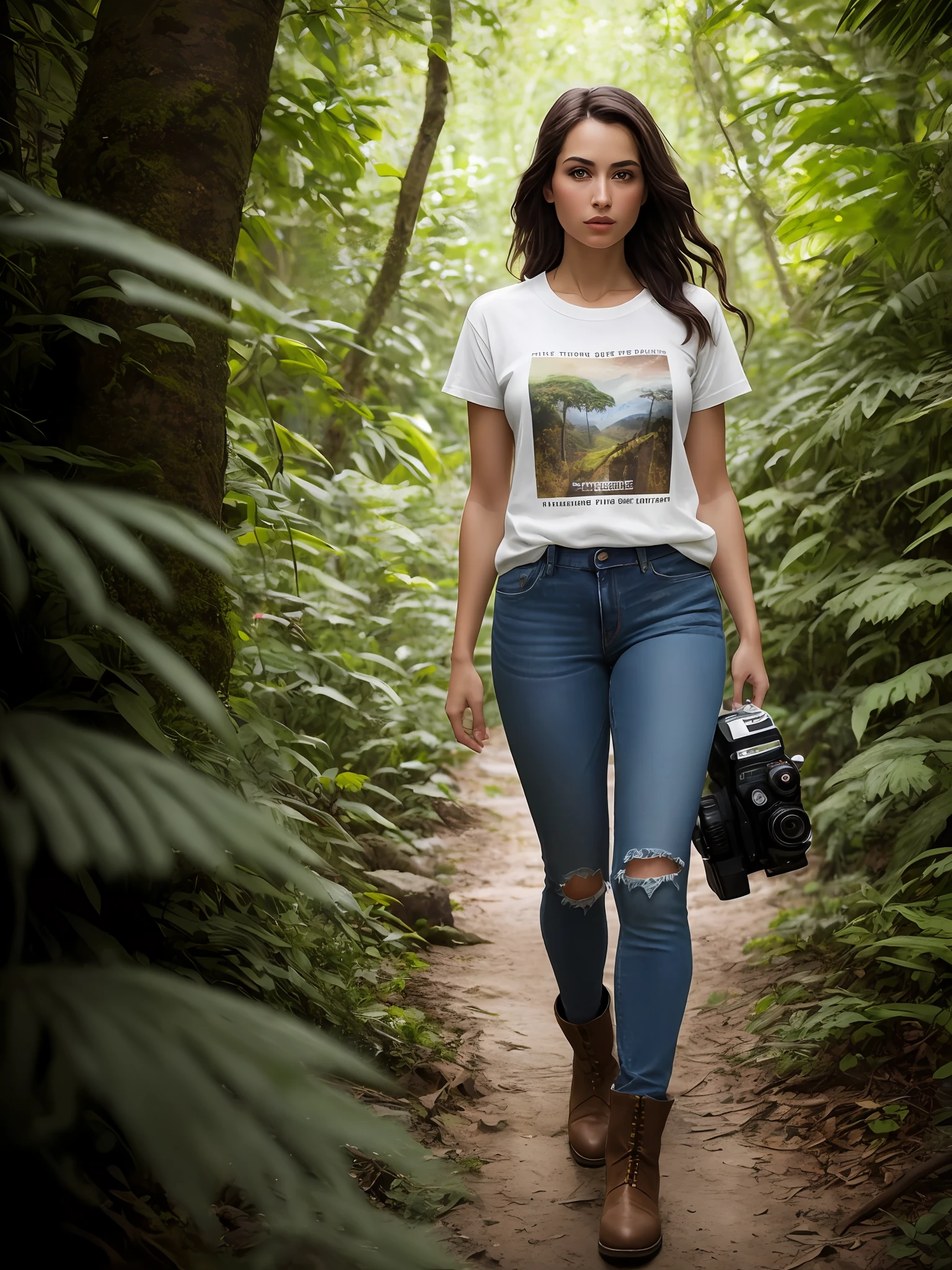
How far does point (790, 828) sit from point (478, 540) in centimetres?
88

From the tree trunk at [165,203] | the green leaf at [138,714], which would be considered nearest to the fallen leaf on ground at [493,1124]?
the tree trunk at [165,203]

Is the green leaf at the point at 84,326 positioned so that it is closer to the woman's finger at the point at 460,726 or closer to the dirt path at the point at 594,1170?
the woman's finger at the point at 460,726

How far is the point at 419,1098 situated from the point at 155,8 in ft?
7.52

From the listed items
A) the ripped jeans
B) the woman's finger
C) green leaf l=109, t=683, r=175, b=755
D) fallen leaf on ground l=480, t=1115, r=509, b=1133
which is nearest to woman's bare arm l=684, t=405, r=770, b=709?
the ripped jeans

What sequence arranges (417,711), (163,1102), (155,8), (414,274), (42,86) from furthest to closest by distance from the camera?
(414,274) → (417,711) → (42,86) → (155,8) → (163,1102)

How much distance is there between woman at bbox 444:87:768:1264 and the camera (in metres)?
1.91

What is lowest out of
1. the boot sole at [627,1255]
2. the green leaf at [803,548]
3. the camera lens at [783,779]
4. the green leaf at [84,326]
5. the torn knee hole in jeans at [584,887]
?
the boot sole at [627,1255]

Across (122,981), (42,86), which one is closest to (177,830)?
(122,981)

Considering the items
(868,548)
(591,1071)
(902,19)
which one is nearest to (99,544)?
(591,1071)

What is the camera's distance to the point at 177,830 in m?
0.81

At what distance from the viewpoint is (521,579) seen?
2104mm

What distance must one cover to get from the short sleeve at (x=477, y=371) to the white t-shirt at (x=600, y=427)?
3 centimetres

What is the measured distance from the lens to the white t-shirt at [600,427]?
6.70 ft

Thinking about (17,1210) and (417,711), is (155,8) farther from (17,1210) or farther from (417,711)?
(417,711)
